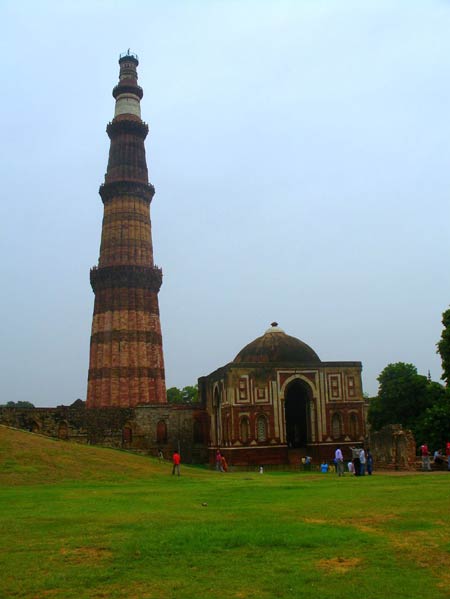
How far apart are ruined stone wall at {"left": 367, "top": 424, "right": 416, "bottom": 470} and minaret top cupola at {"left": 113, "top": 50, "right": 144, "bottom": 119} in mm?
31193

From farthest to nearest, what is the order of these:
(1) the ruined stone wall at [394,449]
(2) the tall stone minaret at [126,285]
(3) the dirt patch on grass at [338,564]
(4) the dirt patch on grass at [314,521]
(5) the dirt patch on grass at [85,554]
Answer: (2) the tall stone minaret at [126,285] < (1) the ruined stone wall at [394,449] < (4) the dirt patch on grass at [314,521] < (5) the dirt patch on grass at [85,554] < (3) the dirt patch on grass at [338,564]

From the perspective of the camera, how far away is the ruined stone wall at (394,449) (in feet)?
95.7

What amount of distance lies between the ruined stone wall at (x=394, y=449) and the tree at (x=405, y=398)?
9.50m

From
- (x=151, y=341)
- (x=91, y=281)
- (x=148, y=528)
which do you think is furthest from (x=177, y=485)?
(x=91, y=281)

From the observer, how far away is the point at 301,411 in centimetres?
4156

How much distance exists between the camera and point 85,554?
869cm

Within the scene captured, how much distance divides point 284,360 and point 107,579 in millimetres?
31549

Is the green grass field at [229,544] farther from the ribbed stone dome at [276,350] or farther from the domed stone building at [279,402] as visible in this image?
the ribbed stone dome at [276,350]

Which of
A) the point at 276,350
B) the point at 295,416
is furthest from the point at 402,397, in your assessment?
the point at 276,350

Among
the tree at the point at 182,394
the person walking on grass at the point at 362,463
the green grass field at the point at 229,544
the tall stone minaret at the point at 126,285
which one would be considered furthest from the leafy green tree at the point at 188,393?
the green grass field at the point at 229,544

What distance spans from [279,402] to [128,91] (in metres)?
27.8

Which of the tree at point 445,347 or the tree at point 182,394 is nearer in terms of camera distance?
the tree at point 445,347

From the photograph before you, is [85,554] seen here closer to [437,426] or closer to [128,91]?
[437,426]

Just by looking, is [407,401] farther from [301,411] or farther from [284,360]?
[284,360]
